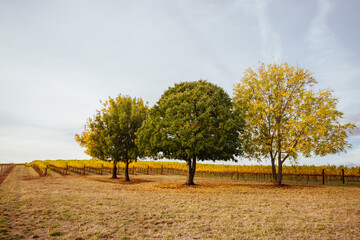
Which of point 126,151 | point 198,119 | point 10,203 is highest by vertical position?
point 198,119

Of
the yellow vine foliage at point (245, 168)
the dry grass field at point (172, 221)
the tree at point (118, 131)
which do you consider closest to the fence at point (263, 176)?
the yellow vine foliage at point (245, 168)

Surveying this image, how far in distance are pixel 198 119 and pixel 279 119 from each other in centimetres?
1140

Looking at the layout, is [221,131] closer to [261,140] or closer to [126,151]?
[261,140]

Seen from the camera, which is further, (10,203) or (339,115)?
(339,115)

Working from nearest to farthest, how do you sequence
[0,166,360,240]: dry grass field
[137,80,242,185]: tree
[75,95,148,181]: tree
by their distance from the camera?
[0,166,360,240]: dry grass field, [137,80,242,185]: tree, [75,95,148,181]: tree

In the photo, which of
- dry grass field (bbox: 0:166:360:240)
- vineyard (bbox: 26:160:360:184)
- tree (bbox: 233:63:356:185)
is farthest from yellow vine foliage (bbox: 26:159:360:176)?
dry grass field (bbox: 0:166:360:240)

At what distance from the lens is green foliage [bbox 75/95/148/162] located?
30344 millimetres

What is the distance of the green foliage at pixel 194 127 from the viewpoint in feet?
70.8

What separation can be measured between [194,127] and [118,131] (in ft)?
44.8

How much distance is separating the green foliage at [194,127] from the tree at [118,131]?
6.48m

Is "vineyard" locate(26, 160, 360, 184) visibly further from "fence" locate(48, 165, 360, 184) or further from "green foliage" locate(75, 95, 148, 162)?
"green foliage" locate(75, 95, 148, 162)

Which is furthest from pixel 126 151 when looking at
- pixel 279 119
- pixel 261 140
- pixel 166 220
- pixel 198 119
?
pixel 166 220

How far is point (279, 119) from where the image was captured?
1064 inches

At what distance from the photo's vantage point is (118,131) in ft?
101
